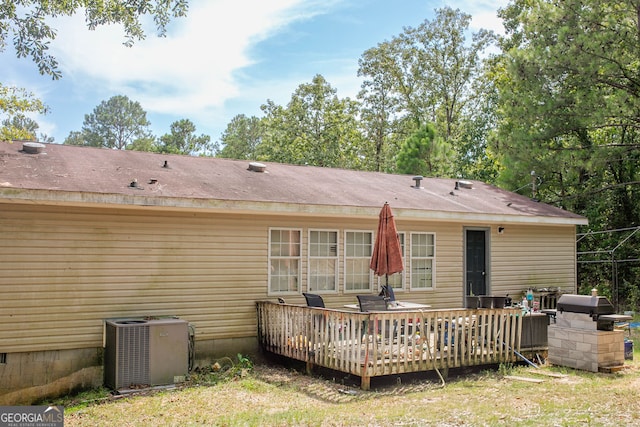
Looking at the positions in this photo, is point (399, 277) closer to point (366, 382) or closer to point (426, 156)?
point (366, 382)

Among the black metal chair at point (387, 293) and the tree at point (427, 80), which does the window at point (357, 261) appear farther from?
the tree at point (427, 80)

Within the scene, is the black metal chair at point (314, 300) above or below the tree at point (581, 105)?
below

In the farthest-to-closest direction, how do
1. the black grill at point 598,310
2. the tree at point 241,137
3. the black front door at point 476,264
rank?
1. the tree at point 241,137
2. the black front door at point 476,264
3. the black grill at point 598,310

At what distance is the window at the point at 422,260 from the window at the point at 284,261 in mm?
2688

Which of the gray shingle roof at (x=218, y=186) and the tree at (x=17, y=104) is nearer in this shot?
the gray shingle roof at (x=218, y=186)

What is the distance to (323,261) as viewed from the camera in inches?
461

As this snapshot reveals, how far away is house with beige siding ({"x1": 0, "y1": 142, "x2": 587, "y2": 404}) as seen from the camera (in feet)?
29.5

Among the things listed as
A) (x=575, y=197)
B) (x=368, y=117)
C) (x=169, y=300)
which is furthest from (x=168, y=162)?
(x=368, y=117)

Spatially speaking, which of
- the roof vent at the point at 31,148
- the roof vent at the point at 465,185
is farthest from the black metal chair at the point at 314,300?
the roof vent at the point at 465,185

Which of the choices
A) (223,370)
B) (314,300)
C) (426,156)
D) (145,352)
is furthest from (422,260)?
(426,156)

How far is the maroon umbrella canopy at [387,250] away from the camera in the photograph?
34.3ft

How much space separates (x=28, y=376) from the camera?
29.2 feet

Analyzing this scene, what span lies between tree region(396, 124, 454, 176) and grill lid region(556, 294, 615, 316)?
1818 centimetres

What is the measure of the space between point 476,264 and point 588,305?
407 centimetres
